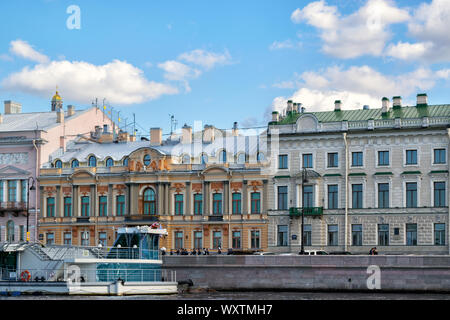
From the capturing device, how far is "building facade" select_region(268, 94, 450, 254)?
4422cm

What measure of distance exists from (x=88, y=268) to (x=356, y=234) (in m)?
17.8

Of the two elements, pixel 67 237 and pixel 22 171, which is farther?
pixel 22 171

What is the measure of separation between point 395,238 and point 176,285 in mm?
14278

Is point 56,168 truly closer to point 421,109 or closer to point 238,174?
point 238,174

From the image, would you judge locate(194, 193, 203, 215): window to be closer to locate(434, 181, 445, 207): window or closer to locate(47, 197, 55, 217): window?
locate(47, 197, 55, 217): window

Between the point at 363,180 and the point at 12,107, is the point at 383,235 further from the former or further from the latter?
the point at 12,107

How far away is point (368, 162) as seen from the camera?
4584 centimetres

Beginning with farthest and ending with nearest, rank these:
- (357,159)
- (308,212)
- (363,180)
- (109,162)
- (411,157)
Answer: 1. (109,162)
2. (308,212)
3. (357,159)
4. (363,180)
5. (411,157)

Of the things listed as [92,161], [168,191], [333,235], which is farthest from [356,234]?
[92,161]

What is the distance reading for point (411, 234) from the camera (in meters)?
44.4

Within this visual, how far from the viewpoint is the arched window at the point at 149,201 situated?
52.0 m

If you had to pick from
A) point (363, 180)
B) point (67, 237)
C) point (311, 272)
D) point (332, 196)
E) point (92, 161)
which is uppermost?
point (92, 161)

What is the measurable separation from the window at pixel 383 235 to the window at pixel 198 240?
12.2 m
